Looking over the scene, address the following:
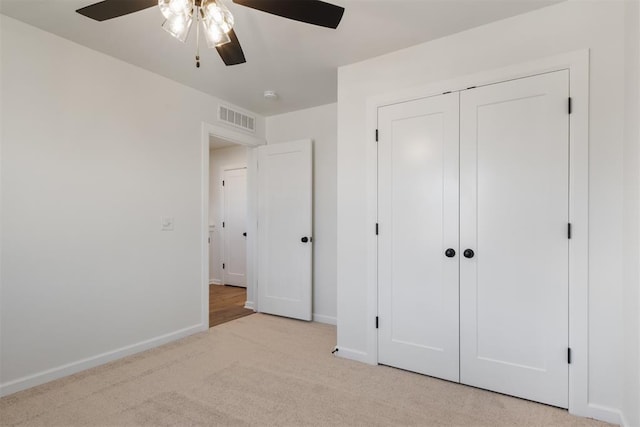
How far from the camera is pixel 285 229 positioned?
13.3 ft

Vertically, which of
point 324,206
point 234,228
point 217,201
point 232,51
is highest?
point 232,51

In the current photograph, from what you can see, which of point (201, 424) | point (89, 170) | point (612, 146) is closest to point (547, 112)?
point (612, 146)

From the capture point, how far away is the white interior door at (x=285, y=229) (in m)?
3.90

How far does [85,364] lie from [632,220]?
147 inches

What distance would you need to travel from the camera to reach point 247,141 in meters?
4.10

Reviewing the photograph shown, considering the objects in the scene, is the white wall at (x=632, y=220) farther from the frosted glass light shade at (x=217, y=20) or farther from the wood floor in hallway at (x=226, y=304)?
the wood floor in hallway at (x=226, y=304)

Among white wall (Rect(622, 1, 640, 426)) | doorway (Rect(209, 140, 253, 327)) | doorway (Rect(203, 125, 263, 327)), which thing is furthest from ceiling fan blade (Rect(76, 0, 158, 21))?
doorway (Rect(209, 140, 253, 327))

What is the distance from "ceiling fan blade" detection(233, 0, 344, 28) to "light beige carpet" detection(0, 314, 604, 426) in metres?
2.18

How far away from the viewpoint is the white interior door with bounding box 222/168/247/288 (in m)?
5.84

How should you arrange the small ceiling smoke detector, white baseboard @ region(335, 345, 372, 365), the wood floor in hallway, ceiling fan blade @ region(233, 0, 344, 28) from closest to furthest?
ceiling fan blade @ region(233, 0, 344, 28), white baseboard @ region(335, 345, 372, 365), the small ceiling smoke detector, the wood floor in hallway

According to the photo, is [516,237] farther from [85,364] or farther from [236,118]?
[85,364]

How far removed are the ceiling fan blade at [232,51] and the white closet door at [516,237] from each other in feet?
5.15

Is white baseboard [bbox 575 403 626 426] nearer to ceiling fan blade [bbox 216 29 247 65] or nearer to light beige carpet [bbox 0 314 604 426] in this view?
light beige carpet [bbox 0 314 604 426]

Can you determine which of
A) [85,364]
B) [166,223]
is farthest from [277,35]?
[85,364]
